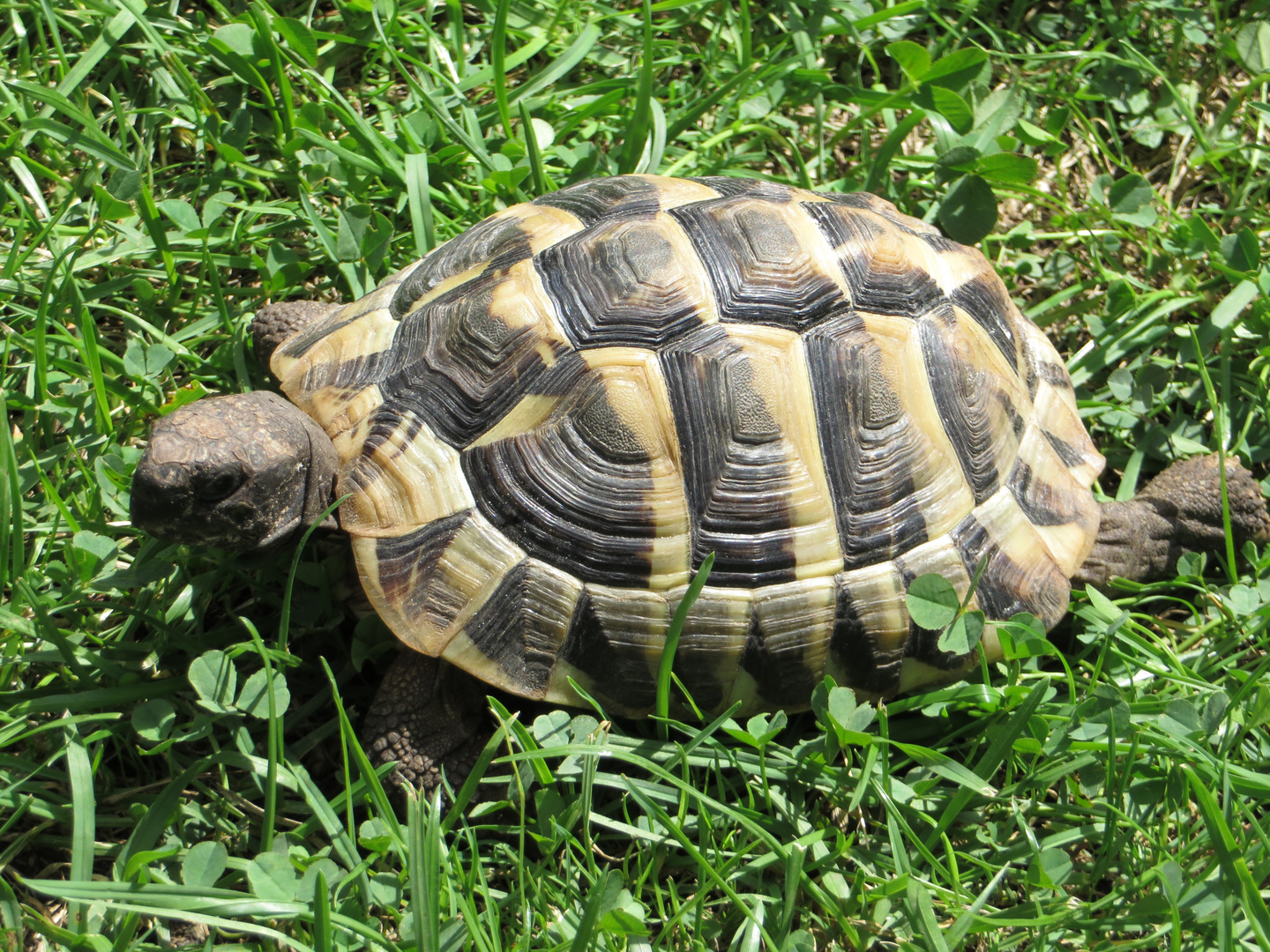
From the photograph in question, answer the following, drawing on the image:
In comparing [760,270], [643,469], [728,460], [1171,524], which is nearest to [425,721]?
[643,469]

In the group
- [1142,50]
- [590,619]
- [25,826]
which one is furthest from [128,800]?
[1142,50]

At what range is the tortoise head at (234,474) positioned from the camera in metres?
2.10

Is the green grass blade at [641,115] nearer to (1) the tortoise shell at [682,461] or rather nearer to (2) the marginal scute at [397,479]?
(1) the tortoise shell at [682,461]

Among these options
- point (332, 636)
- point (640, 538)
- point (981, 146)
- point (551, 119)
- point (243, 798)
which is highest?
point (551, 119)

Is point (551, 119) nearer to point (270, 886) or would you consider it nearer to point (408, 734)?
point (408, 734)

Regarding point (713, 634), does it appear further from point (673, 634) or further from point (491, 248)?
point (491, 248)

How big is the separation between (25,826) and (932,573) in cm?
223

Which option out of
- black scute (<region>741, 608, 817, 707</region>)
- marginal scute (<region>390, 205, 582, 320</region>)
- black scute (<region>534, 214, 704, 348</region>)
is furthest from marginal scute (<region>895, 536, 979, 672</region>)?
marginal scute (<region>390, 205, 582, 320</region>)

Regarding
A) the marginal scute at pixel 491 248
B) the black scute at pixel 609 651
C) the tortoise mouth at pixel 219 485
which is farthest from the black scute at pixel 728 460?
the tortoise mouth at pixel 219 485

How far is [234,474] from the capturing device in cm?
215

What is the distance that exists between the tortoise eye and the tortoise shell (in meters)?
0.27

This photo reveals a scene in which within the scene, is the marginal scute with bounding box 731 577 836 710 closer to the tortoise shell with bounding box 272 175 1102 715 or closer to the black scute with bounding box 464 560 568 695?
the tortoise shell with bounding box 272 175 1102 715

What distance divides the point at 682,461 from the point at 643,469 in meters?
0.09

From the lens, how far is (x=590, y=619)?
88.7 inches
